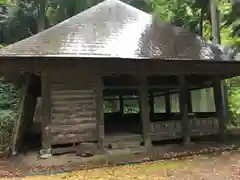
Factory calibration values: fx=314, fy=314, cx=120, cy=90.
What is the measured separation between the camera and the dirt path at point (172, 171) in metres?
7.04

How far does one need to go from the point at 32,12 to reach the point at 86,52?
1688 centimetres

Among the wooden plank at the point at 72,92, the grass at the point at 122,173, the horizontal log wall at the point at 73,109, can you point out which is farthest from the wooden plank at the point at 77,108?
the grass at the point at 122,173

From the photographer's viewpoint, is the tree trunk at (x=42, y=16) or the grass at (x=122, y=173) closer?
the grass at (x=122, y=173)

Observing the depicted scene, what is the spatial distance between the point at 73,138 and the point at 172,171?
10.1 ft

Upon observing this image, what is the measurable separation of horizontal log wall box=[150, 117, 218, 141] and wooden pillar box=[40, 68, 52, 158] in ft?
11.1

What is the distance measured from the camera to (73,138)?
30.1ft

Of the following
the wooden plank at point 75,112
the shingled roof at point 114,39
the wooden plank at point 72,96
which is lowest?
the wooden plank at point 75,112

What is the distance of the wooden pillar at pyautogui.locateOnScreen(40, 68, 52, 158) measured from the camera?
8.84m

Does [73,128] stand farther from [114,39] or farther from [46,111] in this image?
[114,39]

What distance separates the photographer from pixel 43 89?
9.01 metres

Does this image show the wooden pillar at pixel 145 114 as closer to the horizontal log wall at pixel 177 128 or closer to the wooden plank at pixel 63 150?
the horizontal log wall at pixel 177 128

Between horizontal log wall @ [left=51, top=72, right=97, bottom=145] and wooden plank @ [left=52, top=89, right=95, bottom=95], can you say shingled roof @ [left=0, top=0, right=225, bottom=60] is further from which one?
wooden plank @ [left=52, top=89, right=95, bottom=95]

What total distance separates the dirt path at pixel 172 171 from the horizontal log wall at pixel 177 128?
1534 millimetres

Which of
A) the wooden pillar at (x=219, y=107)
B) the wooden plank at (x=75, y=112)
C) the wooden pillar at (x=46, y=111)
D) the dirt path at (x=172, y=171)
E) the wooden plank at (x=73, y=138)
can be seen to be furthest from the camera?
the wooden pillar at (x=219, y=107)
